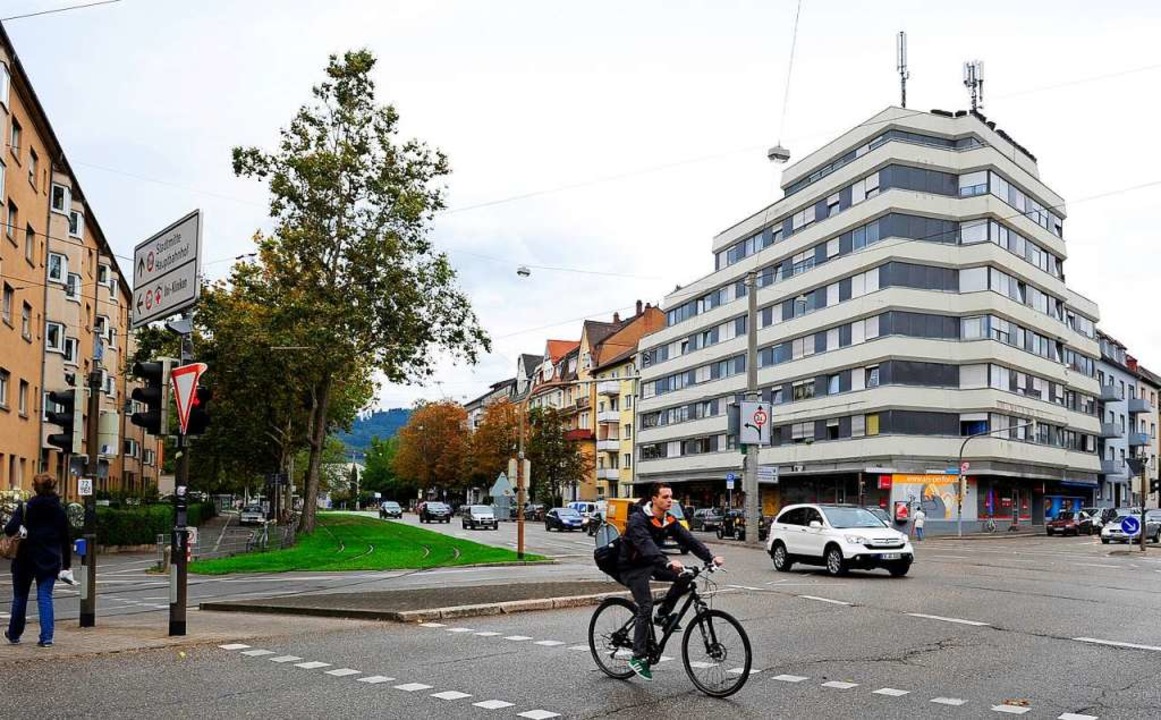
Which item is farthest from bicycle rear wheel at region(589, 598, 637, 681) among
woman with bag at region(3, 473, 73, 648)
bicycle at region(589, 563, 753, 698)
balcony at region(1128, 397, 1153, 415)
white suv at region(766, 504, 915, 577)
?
balcony at region(1128, 397, 1153, 415)

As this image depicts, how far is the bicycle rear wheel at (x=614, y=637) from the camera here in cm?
920

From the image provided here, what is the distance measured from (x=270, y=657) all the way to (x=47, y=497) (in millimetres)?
3323

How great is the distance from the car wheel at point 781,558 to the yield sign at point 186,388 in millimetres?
16056

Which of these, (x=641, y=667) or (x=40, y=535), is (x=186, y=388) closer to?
(x=40, y=535)

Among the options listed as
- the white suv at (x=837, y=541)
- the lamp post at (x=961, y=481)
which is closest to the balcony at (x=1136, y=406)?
the lamp post at (x=961, y=481)

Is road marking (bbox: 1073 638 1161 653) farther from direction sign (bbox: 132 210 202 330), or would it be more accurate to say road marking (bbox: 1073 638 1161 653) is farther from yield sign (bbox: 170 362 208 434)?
direction sign (bbox: 132 210 202 330)

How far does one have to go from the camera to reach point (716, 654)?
28.1 feet

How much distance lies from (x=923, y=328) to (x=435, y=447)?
7197cm

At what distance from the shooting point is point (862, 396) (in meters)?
59.8

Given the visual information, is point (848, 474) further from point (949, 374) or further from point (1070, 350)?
point (1070, 350)

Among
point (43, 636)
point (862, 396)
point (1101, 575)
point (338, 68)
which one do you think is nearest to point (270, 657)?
point (43, 636)

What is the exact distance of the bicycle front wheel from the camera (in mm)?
8445

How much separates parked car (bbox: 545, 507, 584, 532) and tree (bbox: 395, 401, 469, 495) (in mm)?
42934

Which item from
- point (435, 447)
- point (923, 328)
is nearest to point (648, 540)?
point (923, 328)
